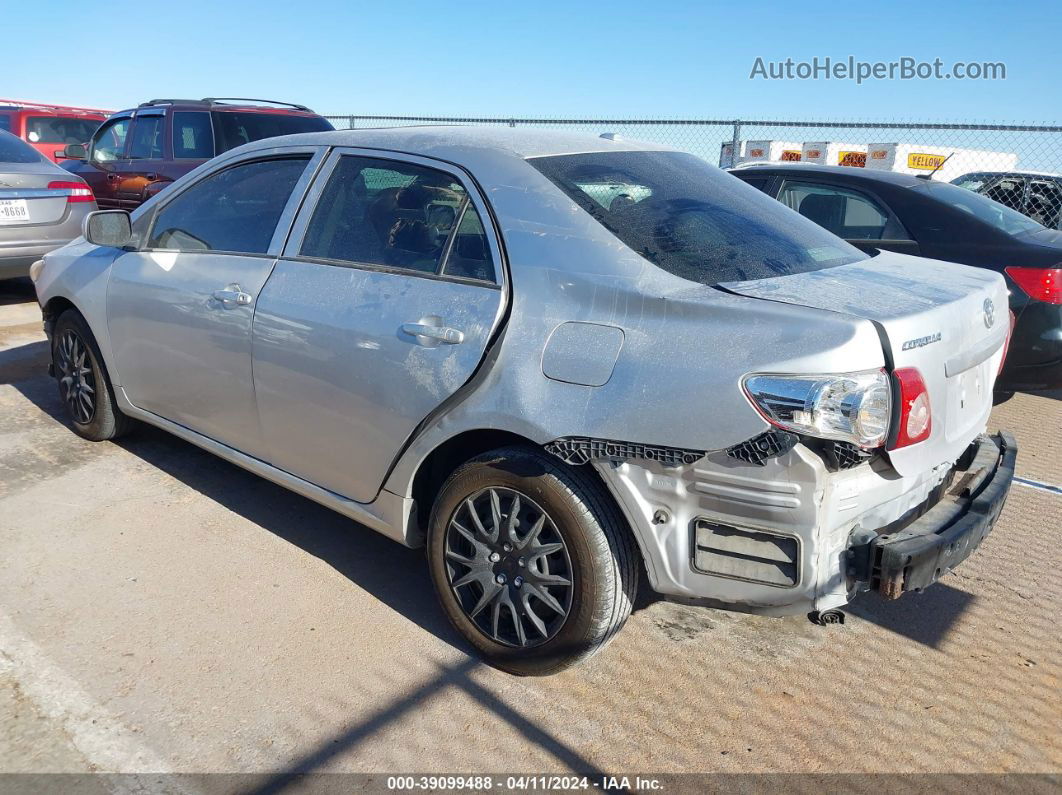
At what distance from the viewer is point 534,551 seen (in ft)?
9.23

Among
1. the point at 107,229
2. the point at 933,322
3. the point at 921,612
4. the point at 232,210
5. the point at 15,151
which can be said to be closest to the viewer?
the point at 933,322

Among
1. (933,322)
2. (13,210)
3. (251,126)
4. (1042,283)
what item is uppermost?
(251,126)

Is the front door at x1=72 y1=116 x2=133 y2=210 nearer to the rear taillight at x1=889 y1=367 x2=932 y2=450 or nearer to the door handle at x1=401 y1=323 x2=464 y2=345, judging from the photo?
the door handle at x1=401 y1=323 x2=464 y2=345

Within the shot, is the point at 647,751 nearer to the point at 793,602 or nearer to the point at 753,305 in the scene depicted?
the point at 793,602

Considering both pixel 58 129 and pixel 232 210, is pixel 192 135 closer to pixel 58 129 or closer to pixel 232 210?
pixel 232 210

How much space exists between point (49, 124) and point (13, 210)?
7804 millimetres

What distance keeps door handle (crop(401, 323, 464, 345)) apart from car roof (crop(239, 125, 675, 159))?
0.64 metres

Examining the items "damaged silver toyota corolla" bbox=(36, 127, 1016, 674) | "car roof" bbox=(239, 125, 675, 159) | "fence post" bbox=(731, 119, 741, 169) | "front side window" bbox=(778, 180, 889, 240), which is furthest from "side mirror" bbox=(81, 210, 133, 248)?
"fence post" bbox=(731, 119, 741, 169)

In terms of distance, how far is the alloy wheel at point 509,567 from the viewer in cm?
280

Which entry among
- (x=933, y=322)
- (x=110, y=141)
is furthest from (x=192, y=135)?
(x=933, y=322)

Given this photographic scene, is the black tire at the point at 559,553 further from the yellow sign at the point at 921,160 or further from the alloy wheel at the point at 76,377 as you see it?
the yellow sign at the point at 921,160

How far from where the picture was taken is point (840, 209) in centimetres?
614

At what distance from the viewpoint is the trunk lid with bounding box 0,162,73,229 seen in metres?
7.73

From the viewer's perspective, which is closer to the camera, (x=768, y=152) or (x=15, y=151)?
(x=15, y=151)
